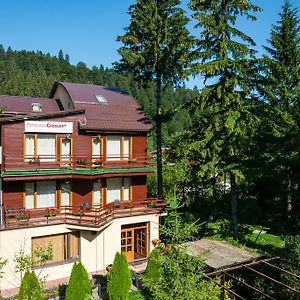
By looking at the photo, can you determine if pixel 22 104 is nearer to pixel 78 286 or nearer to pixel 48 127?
pixel 48 127

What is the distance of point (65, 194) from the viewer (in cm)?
2250

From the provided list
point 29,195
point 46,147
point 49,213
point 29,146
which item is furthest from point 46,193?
point 29,146

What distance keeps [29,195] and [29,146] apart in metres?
2.95

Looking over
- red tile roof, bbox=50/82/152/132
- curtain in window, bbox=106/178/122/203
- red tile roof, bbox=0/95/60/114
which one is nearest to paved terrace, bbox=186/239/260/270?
curtain in window, bbox=106/178/122/203

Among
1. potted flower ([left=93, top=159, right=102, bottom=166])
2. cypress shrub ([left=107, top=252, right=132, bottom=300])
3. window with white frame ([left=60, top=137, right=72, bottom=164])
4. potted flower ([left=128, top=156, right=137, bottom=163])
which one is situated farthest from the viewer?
potted flower ([left=128, top=156, right=137, bottom=163])

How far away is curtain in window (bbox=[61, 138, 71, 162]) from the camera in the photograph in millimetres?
22312

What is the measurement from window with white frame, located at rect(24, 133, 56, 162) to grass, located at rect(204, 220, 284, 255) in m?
12.8

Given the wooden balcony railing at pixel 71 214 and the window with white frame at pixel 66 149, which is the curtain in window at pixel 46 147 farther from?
the wooden balcony railing at pixel 71 214

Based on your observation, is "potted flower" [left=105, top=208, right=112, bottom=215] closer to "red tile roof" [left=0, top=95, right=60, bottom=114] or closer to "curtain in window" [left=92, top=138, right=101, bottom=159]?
"curtain in window" [left=92, top=138, right=101, bottom=159]

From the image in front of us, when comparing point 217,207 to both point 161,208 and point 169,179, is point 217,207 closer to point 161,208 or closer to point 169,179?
point 169,179

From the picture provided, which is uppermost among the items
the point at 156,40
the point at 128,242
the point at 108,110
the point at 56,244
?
the point at 156,40

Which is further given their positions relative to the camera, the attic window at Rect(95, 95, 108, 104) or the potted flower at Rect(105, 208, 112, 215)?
the attic window at Rect(95, 95, 108, 104)

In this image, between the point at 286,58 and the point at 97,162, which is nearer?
the point at 97,162

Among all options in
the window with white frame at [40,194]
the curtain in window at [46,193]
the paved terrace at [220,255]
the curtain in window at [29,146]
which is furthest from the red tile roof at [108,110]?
the paved terrace at [220,255]
